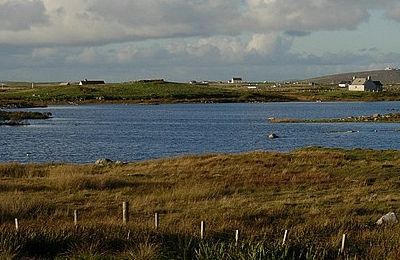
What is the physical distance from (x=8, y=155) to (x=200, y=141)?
72.0 feet

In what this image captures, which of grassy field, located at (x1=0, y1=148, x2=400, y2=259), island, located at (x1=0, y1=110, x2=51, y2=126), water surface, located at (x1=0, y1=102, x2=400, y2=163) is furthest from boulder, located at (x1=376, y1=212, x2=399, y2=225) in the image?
island, located at (x1=0, y1=110, x2=51, y2=126)

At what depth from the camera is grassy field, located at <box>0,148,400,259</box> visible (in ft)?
44.7

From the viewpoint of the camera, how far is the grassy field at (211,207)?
13633mm

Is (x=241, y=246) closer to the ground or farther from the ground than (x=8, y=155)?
farther from the ground

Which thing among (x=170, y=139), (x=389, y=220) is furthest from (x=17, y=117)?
(x=389, y=220)

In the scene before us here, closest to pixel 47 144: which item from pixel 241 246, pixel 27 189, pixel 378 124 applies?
pixel 27 189

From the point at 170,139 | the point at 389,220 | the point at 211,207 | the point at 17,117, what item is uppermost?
the point at 389,220

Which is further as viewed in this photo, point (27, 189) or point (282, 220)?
point (27, 189)

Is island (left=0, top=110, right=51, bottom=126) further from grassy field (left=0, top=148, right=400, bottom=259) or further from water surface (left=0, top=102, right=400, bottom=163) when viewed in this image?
grassy field (left=0, top=148, right=400, bottom=259)

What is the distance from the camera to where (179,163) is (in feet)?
130

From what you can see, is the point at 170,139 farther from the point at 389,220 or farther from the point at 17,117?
the point at 389,220

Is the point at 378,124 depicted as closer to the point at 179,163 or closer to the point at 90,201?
the point at 179,163

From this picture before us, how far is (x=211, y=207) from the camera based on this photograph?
78.3 feet

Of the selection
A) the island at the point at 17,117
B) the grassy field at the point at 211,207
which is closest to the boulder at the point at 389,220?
the grassy field at the point at 211,207
